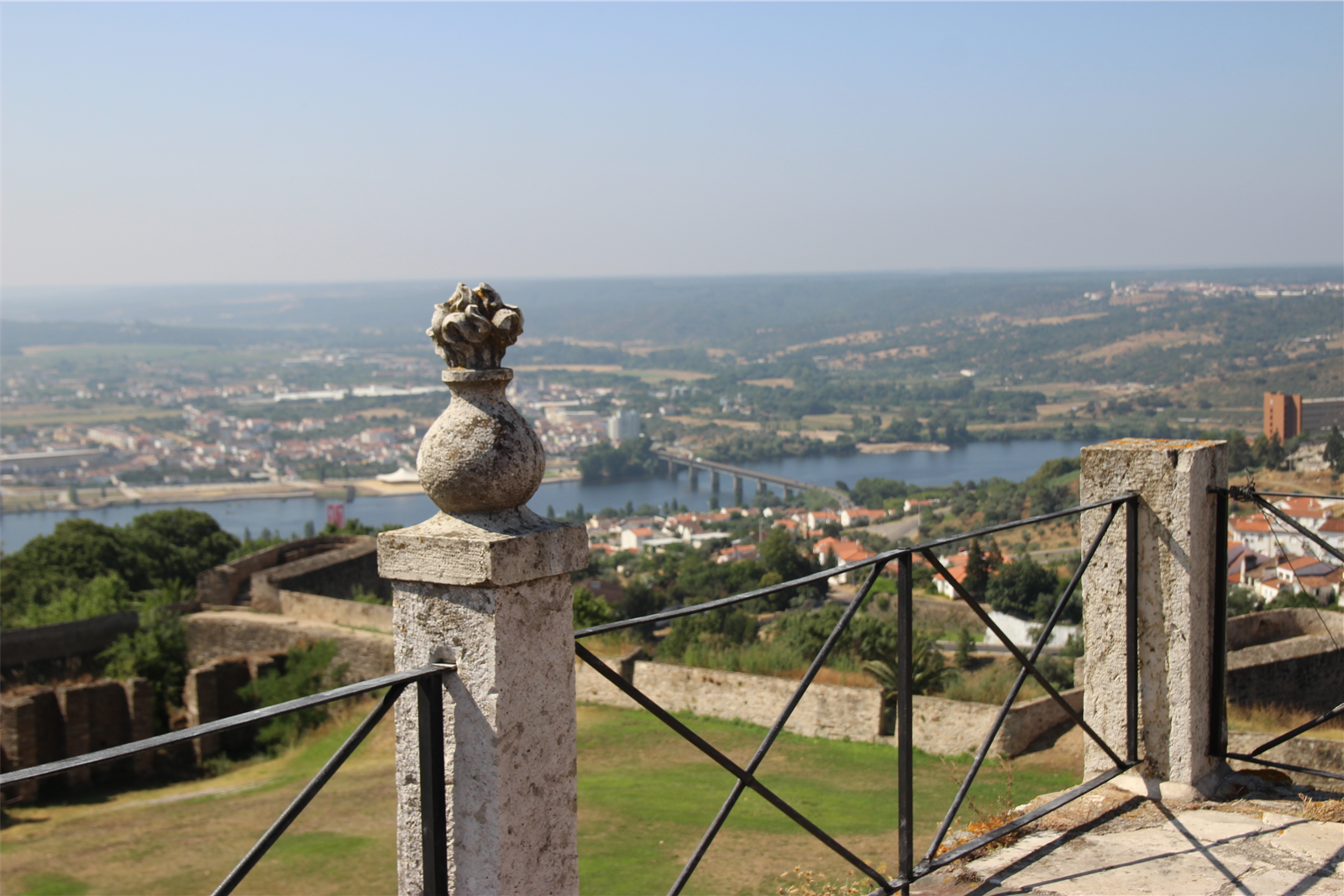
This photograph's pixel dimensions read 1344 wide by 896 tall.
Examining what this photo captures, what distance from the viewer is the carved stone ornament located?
1994 millimetres

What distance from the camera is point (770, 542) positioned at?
142 feet

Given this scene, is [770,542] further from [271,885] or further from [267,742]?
[271,885]

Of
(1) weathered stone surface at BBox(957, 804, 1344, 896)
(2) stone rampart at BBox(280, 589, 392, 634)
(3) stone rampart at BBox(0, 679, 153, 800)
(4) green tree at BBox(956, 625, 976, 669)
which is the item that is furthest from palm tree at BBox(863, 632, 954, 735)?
(3) stone rampart at BBox(0, 679, 153, 800)

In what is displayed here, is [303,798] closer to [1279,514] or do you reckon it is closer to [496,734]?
[496,734]

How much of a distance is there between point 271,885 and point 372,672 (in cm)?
953

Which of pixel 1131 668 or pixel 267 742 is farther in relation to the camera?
pixel 267 742

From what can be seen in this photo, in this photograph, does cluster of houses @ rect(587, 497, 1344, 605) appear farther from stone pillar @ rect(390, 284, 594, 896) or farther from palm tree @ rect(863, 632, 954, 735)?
stone pillar @ rect(390, 284, 594, 896)

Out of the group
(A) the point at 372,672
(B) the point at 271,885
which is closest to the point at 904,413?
(A) the point at 372,672

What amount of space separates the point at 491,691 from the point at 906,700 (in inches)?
57.3

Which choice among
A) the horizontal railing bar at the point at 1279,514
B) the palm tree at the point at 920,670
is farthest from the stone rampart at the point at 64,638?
the horizontal railing bar at the point at 1279,514

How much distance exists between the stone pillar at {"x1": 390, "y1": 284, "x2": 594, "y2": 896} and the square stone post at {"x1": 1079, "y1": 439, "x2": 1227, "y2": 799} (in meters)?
2.35

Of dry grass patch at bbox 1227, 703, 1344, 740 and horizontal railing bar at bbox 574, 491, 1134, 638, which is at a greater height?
horizontal railing bar at bbox 574, 491, 1134, 638

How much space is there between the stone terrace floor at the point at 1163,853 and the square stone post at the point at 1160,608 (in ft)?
0.55

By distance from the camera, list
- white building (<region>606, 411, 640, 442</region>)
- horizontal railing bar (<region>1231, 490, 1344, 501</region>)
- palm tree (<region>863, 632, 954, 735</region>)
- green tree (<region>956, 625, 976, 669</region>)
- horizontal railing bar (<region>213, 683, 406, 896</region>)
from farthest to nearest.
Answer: white building (<region>606, 411, 640, 442</region>)
green tree (<region>956, 625, 976, 669</region>)
palm tree (<region>863, 632, 954, 735</region>)
horizontal railing bar (<region>1231, 490, 1344, 501</region>)
horizontal railing bar (<region>213, 683, 406, 896</region>)
